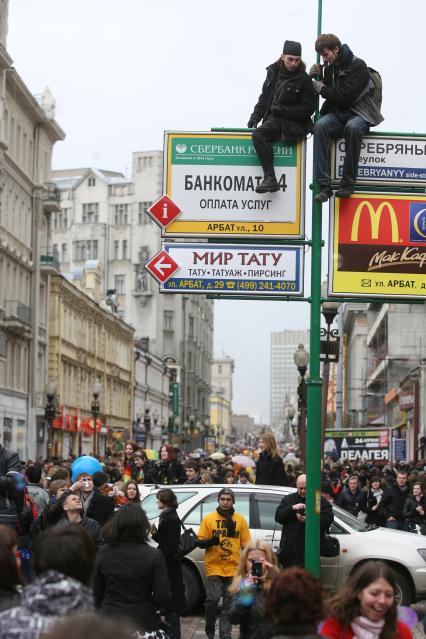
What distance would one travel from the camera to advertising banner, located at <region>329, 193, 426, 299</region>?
10344mm

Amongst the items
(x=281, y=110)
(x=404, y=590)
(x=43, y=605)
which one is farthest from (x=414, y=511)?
(x=43, y=605)

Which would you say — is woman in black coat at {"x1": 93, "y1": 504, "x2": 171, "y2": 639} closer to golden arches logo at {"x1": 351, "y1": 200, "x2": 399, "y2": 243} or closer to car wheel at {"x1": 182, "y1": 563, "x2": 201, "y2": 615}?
golden arches logo at {"x1": 351, "y1": 200, "x2": 399, "y2": 243}

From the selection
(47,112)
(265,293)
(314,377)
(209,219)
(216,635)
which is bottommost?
(216,635)

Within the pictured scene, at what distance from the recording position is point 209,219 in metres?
10.6

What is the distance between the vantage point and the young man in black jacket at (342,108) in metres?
10.1

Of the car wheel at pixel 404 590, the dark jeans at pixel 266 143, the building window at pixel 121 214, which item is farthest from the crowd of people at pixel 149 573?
the building window at pixel 121 214

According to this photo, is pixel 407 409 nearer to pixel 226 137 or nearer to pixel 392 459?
pixel 392 459

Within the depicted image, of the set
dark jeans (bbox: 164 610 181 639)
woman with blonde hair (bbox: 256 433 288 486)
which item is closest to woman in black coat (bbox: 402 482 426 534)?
woman with blonde hair (bbox: 256 433 288 486)

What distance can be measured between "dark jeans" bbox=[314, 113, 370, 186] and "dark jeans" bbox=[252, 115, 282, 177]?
1.24 feet

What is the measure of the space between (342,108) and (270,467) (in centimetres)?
748

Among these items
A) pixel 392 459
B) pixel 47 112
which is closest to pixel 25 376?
pixel 47 112

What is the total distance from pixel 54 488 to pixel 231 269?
3682 mm

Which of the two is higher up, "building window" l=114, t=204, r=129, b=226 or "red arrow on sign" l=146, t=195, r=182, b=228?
"building window" l=114, t=204, r=129, b=226

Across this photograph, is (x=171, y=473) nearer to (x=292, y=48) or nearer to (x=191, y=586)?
(x=191, y=586)
